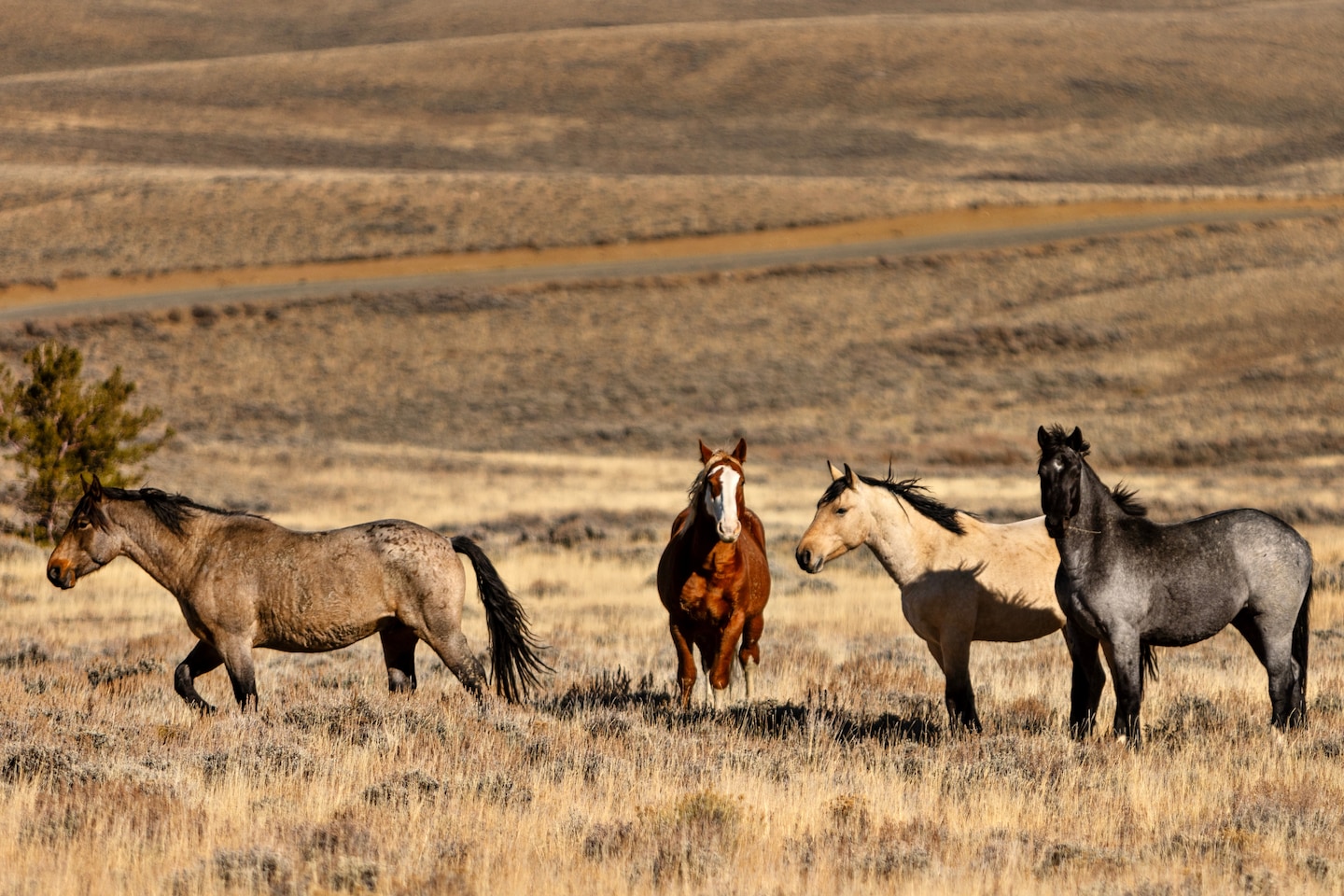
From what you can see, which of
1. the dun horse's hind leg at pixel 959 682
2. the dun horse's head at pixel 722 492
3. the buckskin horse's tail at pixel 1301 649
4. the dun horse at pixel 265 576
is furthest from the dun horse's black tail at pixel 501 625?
the buckskin horse's tail at pixel 1301 649

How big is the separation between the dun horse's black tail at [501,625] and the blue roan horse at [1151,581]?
361cm

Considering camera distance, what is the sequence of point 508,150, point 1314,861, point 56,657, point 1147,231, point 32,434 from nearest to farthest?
point 1314,861 → point 56,657 → point 32,434 → point 1147,231 → point 508,150

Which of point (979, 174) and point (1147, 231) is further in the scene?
point (979, 174)

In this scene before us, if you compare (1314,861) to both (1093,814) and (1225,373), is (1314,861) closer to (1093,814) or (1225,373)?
(1093,814)

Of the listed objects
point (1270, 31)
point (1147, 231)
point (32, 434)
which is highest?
point (1270, 31)

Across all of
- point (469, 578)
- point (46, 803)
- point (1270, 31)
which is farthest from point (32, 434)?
point (1270, 31)

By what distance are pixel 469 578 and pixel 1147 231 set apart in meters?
50.3

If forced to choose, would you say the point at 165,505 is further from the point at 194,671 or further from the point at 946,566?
the point at 946,566

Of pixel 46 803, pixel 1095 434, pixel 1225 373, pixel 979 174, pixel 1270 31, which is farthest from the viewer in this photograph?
pixel 1270 31

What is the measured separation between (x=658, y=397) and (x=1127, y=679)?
43952 mm

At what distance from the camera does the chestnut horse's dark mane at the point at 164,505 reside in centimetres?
961

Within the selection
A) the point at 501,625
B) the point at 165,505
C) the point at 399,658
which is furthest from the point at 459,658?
the point at 165,505

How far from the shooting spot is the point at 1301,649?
920 cm

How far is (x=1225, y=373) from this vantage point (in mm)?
50375
